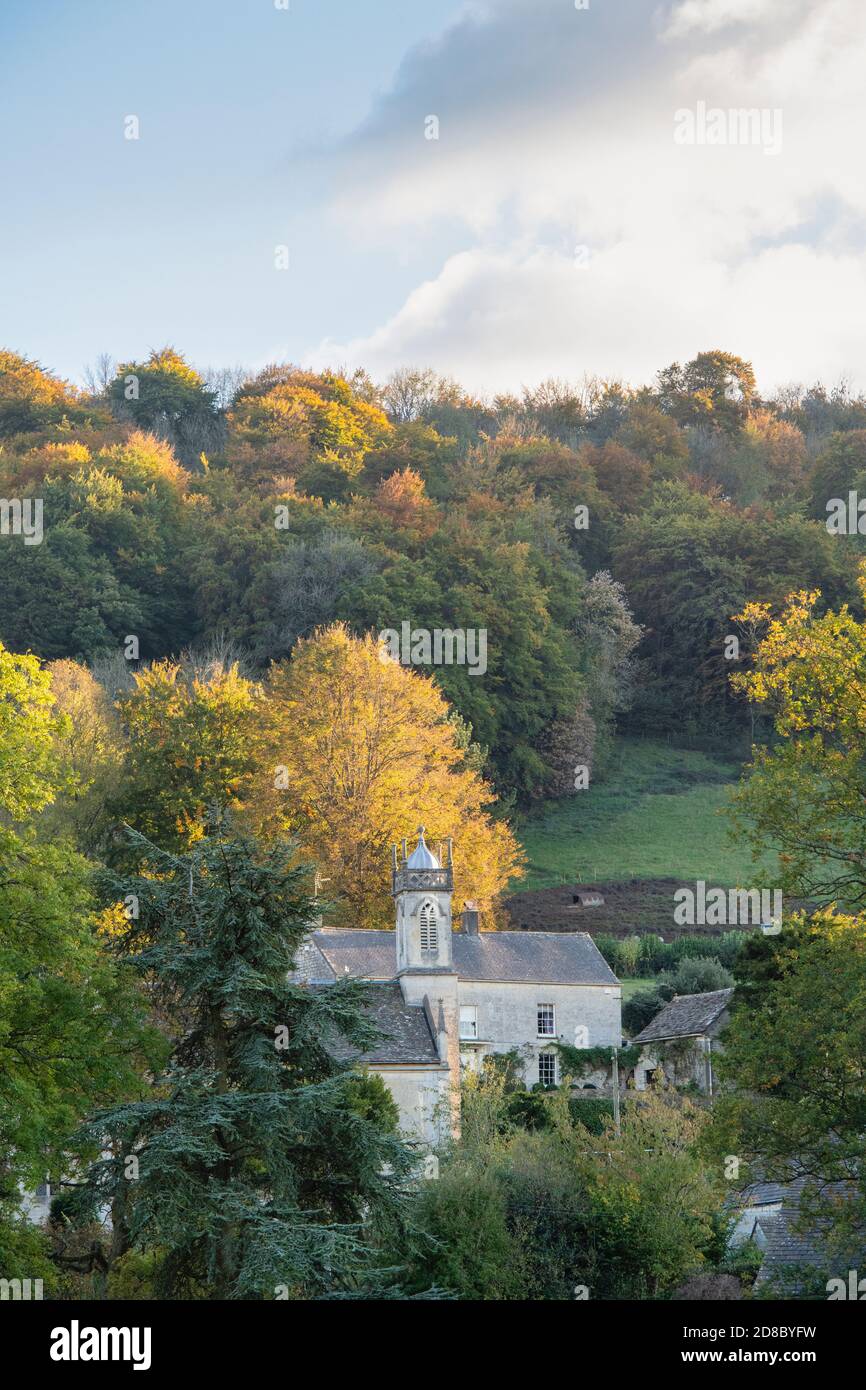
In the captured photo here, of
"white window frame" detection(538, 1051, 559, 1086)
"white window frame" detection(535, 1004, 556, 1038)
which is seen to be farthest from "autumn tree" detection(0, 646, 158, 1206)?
"white window frame" detection(535, 1004, 556, 1038)

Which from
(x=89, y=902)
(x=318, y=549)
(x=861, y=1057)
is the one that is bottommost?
(x=861, y=1057)

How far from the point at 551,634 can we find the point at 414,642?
934cm

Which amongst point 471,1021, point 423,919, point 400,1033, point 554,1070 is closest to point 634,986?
point 554,1070

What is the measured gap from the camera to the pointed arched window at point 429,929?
4693 centimetres

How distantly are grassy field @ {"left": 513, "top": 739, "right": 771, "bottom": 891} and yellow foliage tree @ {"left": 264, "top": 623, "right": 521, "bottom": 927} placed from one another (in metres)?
11.1

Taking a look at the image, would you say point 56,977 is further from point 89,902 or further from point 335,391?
point 335,391

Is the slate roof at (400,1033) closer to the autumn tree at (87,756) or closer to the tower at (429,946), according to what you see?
the tower at (429,946)

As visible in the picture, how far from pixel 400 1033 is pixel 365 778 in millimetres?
14925

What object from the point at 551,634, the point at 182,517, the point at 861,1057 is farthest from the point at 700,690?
the point at 861,1057

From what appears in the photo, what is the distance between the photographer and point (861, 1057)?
28.6 meters

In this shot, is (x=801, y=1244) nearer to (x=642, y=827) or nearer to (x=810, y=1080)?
(x=810, y=1080)

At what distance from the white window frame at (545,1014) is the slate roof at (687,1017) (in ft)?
8.63

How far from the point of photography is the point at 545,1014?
5569 cm

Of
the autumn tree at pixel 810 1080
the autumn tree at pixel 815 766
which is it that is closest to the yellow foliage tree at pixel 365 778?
the autumn tree at pixel 815 766
